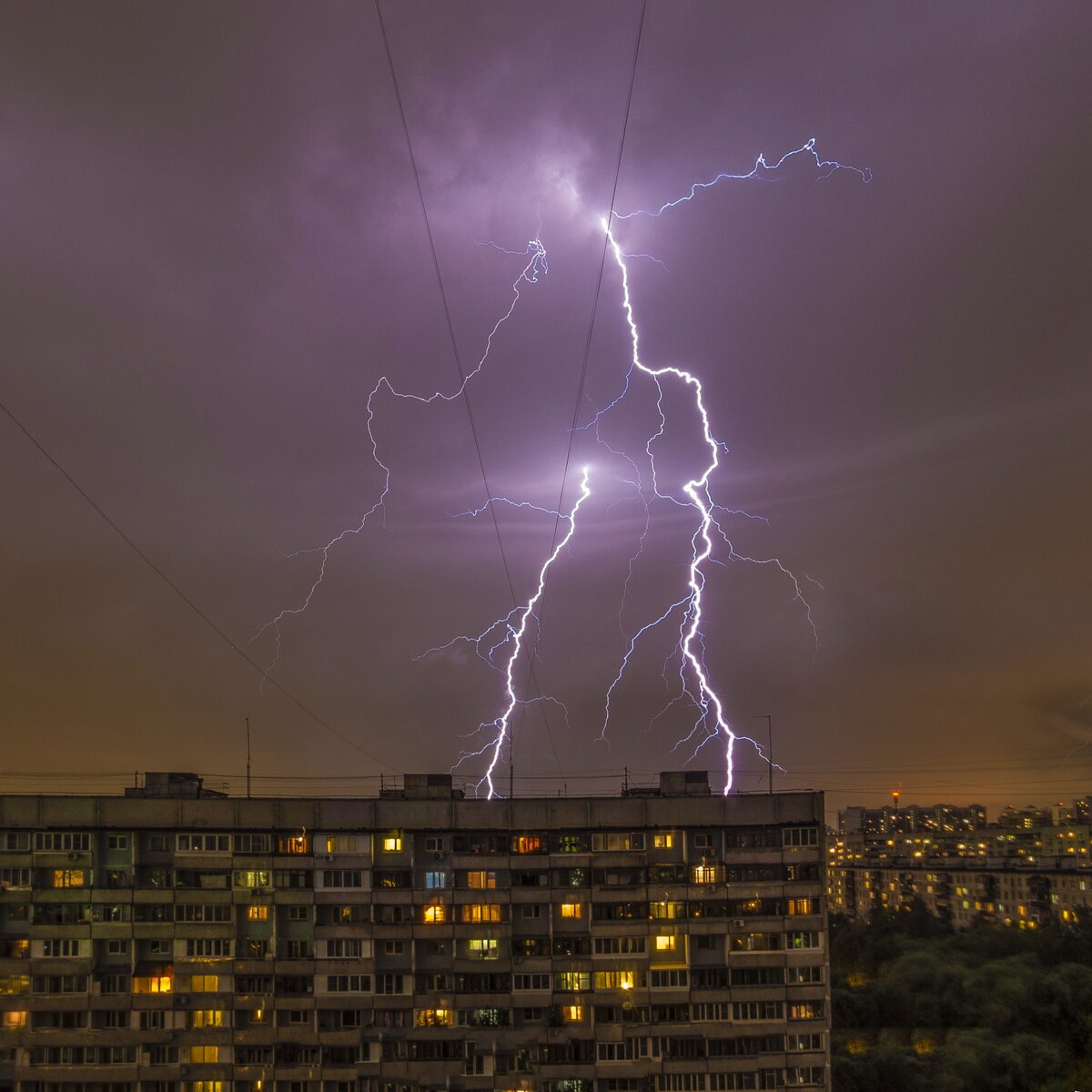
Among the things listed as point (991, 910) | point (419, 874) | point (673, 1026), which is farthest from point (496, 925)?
point (991, 910)

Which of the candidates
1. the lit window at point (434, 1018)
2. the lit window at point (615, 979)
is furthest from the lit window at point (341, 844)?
the lit window at point (615, 979)

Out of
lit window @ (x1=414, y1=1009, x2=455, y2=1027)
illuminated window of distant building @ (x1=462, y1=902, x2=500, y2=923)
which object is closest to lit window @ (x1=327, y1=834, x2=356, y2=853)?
illuminated window of distant building @ (x1=462, y1=902, x2=500, y2=923)

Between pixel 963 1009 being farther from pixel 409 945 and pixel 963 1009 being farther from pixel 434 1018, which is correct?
pixel 409 945

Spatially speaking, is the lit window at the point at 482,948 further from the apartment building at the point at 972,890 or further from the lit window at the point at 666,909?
the apartment building at the point at 972,890

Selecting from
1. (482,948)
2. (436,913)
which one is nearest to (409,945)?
(436,913)

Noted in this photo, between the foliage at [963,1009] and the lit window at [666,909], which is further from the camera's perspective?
the foliage at [963,1009]

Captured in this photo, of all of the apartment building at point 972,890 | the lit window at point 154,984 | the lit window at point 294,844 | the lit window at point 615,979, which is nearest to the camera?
the lit window at point 154,984

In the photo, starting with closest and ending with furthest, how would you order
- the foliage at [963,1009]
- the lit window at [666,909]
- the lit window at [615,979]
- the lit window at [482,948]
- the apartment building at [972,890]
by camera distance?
the lit window at [615,979]
the lit window at [482,948]
the lit window at [666,909]
the foliage at [963,1009]
the apartment building at [972,890]
